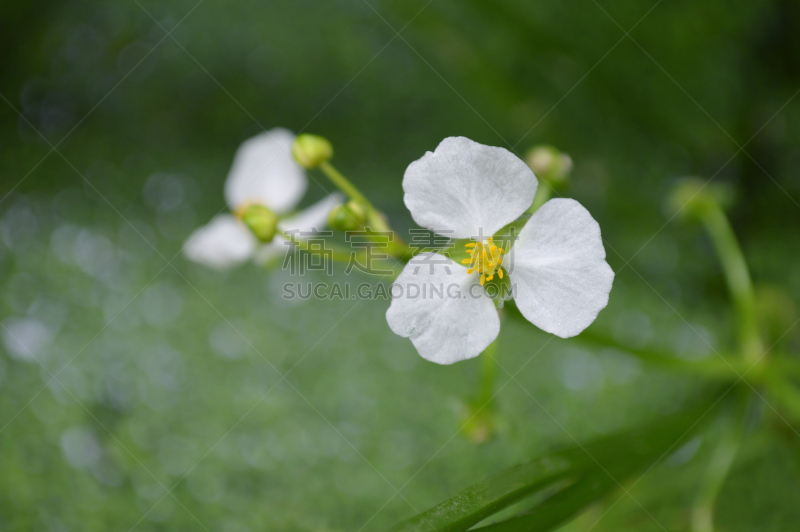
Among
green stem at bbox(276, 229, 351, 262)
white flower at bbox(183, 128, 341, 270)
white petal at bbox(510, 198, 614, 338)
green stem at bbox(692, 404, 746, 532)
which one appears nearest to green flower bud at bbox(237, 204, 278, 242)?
green stem at bbox(276, 229, 351, 262)

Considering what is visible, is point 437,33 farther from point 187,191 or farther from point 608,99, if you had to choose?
point 187,191

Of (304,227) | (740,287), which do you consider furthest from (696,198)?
(304,227)

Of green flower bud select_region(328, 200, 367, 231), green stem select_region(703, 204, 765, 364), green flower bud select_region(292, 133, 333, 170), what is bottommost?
green stem select_region(703, 204, 765, 364)

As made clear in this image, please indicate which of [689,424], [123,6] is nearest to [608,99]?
[689,424]

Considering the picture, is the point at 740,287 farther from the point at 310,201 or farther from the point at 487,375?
the point at 310,201

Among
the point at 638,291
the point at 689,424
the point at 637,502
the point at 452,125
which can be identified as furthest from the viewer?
the point at 452,125

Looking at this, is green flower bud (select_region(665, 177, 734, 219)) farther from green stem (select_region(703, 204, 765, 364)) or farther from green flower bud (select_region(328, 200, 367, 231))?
green flower bud (select_region(328, 200, 367, 231))
